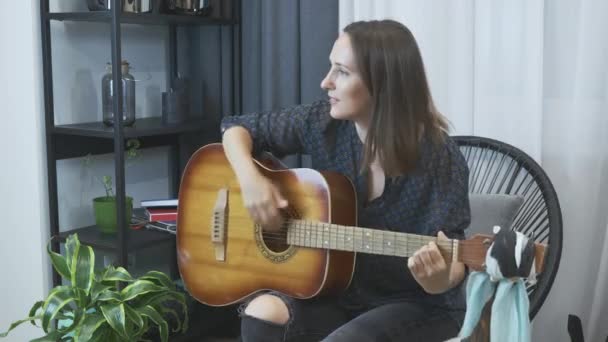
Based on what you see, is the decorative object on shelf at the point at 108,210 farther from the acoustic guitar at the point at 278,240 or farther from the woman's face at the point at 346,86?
the woman's face at the point at 346,86

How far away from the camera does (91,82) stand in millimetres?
2477

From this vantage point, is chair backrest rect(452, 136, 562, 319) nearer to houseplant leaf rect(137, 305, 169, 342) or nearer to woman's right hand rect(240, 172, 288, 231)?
woman's right hand rect(240, 172, 288, 231)

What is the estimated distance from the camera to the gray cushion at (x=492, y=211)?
1884 mm

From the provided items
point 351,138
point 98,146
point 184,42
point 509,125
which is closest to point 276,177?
point 351,138

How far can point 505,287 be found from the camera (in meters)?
1.31

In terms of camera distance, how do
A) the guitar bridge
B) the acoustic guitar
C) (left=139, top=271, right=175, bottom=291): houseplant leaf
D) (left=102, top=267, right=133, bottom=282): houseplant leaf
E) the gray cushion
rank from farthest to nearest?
(left=139, top=271, right=175, bottom=291): houseplant leaf → (left=102, top=267, right=133, bottom=282): houseplant leaf → the gray cushion → the guitar bridge → the acoustic guitar

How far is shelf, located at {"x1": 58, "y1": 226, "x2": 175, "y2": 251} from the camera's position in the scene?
2.25m

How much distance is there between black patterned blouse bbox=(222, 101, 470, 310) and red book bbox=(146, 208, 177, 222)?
782 mm

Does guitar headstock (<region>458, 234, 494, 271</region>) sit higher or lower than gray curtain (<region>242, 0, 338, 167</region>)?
lower

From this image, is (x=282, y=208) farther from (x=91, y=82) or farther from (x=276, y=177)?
(x=91, y=82)

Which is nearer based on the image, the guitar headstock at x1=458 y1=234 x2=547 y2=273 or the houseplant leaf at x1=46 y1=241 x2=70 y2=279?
the guitar headstock at x1=458 y1=234 x2=547 y2=273

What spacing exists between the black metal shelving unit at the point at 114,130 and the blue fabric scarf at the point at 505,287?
119 centimetres

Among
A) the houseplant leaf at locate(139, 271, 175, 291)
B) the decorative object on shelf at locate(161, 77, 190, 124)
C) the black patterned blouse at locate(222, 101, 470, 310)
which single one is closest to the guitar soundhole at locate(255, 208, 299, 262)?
the black patterned blouse at locate(222, 101, 470, 310)

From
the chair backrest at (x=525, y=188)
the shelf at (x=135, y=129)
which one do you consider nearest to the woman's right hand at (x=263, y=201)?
the chair backrest at (x=525, y=188)
